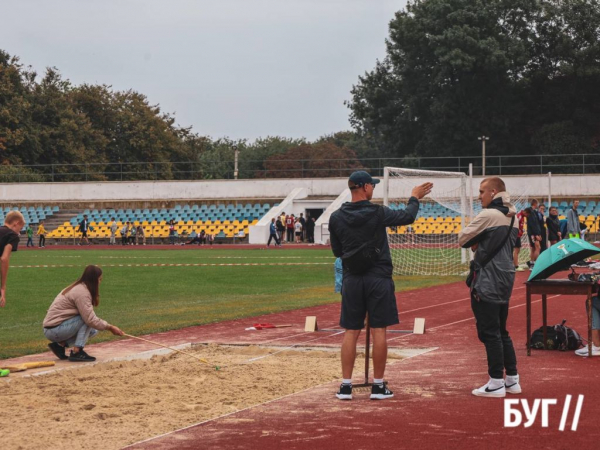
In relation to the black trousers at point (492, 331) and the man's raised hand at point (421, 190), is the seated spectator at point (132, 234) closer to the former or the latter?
the man's raised hand at point (421, 190)

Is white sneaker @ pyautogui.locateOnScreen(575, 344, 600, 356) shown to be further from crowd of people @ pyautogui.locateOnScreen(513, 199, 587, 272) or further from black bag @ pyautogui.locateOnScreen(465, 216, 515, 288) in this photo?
crowd of people @ pyautogui.locateOnScreen(513, 199, 587, 272)

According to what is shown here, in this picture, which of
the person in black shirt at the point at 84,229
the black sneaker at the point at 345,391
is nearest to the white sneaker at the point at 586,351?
the black sneaker at the point at 345,391

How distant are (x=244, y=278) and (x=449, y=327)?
42.1 feet

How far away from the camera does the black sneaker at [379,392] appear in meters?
8.25

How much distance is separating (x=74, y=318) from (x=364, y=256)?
4.52 meters

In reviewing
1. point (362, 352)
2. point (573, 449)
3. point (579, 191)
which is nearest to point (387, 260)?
point (573, 449)

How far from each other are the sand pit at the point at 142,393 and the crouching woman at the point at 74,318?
2.12 feet

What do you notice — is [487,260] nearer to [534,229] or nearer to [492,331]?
[492,331]

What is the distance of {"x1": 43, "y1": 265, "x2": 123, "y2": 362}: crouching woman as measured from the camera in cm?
1110

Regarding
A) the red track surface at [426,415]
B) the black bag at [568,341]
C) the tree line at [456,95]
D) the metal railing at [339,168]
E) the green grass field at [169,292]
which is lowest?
the green grass field at [169,292]

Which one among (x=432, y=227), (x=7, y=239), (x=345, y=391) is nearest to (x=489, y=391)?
(x=345, y=391)

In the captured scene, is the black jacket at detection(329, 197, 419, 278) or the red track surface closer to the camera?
the red track surface

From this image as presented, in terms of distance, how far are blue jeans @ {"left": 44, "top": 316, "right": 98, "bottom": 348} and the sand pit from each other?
0.65 m

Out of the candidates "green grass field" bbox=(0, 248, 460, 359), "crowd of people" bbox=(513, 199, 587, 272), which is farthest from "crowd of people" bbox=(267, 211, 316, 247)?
"crowd of people" bbox=(513, 199, 587, 272)
